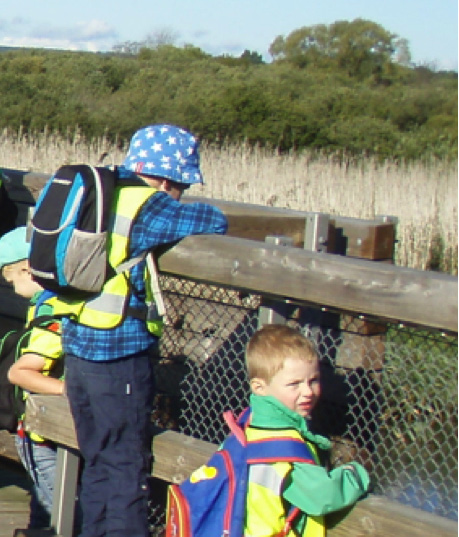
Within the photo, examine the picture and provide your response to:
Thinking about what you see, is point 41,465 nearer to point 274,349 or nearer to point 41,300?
point 41,300

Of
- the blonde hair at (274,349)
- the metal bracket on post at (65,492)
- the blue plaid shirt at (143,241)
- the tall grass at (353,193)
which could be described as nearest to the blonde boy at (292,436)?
the blonde hair at (274,349)

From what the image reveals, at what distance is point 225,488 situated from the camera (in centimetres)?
257

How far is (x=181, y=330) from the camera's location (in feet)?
11.8

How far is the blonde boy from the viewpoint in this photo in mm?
2467

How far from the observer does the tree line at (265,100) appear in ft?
86.3

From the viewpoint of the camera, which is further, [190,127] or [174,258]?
[190,127]

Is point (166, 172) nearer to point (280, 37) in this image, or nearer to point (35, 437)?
point (35, 437)

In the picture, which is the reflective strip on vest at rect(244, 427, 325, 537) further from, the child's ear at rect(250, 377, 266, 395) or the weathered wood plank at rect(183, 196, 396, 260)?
the weathered wood plank at rect(183, 196, 396, 260)

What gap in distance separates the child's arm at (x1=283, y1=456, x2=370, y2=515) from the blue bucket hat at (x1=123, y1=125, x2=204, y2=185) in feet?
3.68

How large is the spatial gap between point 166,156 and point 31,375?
0.88 m

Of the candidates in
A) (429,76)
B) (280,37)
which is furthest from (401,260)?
Answer: (280,37)

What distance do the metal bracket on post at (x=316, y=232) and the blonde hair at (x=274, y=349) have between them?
78 centimetres

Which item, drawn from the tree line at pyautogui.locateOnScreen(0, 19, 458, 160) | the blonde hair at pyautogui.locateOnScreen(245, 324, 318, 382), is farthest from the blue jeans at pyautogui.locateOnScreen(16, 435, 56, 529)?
the tree line at pyautogui.locateOnScreen(0, 19, 458, 160)

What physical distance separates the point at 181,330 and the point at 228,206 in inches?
29.6
